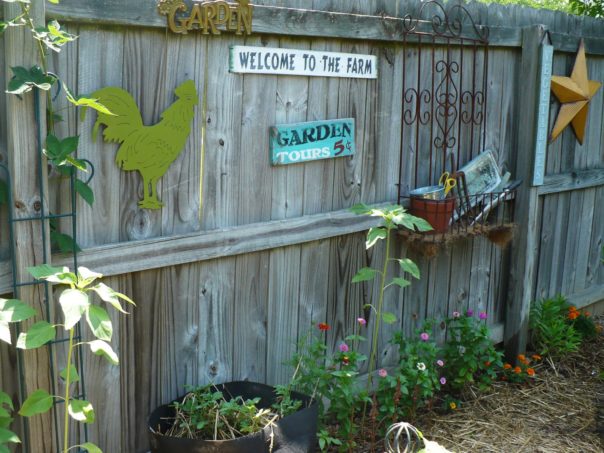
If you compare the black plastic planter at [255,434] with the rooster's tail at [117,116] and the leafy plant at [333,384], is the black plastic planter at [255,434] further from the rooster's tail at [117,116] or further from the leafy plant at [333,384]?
the rooster's tail at [117,116]

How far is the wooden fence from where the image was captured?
2.95 metres

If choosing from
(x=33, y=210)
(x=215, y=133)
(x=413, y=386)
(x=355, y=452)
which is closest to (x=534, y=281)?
(x=413, y=386)

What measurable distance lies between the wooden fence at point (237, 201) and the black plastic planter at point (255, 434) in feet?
0.33

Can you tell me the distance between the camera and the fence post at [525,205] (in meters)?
4.95

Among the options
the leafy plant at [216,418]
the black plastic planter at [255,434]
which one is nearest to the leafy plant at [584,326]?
the black plastic planter at [255,434]

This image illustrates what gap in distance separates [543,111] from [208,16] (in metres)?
2.61

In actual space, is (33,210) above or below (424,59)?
below

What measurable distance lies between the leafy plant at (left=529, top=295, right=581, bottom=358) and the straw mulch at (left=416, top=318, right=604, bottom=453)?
Answer: 138 millimetres

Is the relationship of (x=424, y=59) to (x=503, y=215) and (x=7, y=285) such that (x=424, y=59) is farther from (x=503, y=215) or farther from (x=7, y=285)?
(x=7, y=285)

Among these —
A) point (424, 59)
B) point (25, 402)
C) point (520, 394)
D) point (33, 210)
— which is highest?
point (424, 59)

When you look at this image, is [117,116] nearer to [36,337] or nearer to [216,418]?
[36,337]

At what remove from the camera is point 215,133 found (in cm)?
334

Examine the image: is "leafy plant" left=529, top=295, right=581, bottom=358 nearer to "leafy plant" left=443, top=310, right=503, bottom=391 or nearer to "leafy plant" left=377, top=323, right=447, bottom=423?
"leafy plant" left=443, top=310, right=503, bottom=391

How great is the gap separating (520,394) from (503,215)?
1100 millimetres
